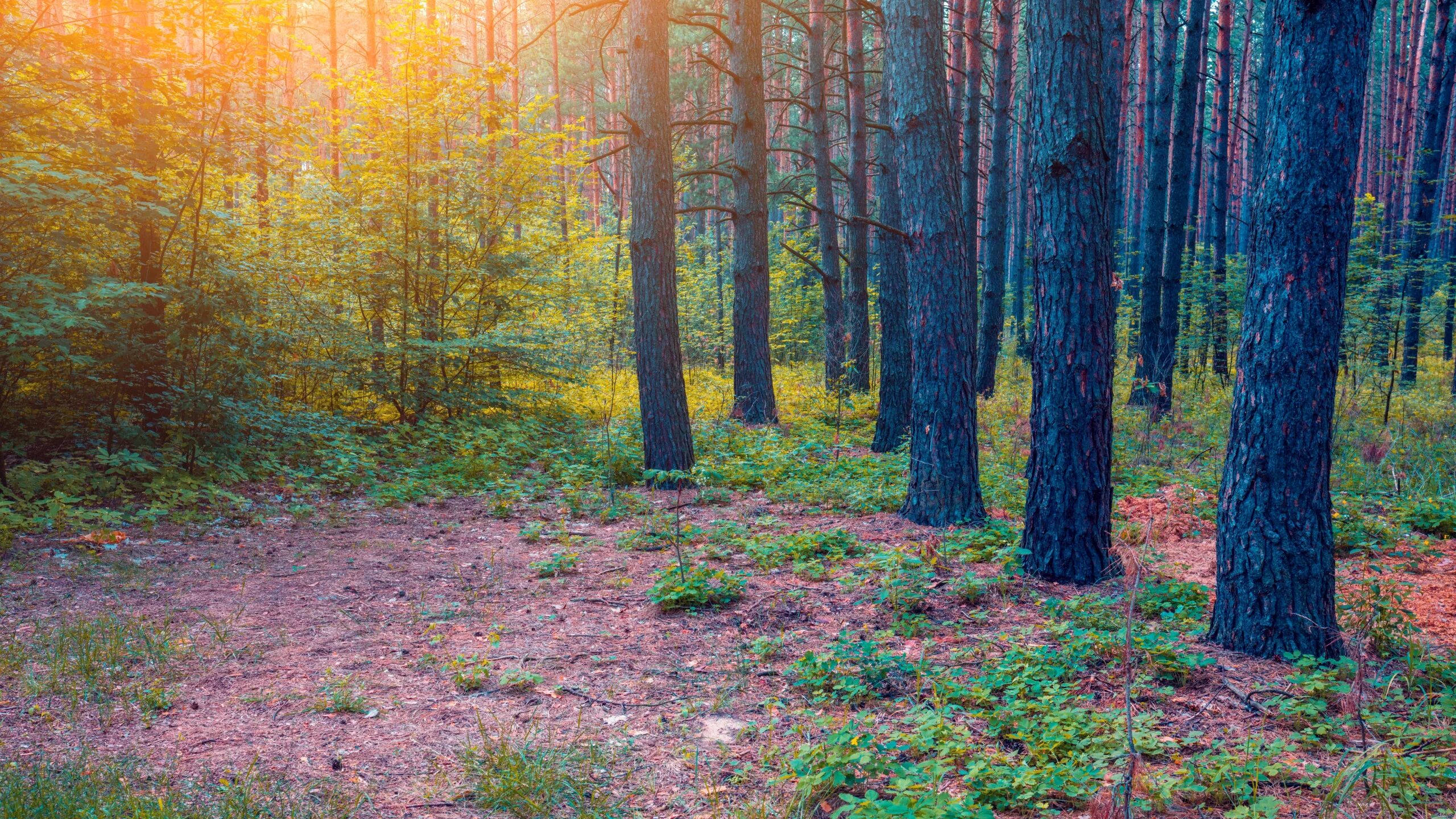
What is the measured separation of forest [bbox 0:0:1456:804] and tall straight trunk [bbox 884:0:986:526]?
0.11 ft

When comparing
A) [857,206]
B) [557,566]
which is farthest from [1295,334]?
[857,206]

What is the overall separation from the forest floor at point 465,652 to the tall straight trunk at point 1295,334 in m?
0.40

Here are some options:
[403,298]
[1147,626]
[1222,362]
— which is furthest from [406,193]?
[1222,362]

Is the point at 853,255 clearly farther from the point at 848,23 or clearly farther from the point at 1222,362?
the point at 1222,362

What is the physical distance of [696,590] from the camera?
16.3ft

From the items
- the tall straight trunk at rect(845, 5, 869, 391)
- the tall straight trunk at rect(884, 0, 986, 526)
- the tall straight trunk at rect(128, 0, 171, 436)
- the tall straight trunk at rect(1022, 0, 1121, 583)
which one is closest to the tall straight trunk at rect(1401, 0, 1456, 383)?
the tall straight trunk at rect(845, 5, 869, 391)

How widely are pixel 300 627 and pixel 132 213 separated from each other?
4831 mm

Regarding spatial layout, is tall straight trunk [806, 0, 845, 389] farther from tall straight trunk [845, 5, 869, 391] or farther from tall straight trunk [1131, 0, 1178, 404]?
tall straight trunk [1131, 0, 1178, 404]

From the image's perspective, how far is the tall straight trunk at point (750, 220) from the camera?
11.0m

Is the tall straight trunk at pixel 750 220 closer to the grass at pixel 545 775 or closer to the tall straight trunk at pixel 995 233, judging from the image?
the tall straight trunk at pixel 995 233

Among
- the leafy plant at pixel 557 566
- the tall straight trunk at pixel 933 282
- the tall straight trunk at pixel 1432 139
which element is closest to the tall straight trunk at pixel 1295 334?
the tall straight trunk at pixel 933 282

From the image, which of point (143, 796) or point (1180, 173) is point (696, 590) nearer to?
point (143, 796)

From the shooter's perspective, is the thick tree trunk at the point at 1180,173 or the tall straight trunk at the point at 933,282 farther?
the thick tree trunk at the point at 1180,173

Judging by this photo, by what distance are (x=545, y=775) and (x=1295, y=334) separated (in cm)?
380
